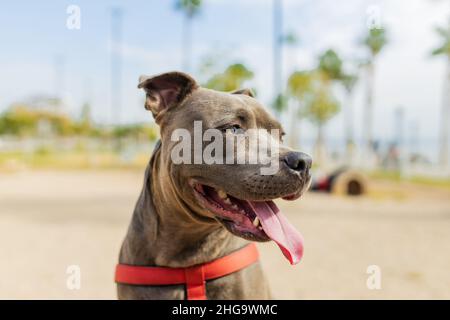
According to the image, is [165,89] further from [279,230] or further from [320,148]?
[320,148]

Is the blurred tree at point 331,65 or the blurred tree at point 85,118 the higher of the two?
the blurred tree at point 331,65

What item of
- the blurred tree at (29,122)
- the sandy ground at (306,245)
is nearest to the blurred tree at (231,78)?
the sandy ground at (306,245)

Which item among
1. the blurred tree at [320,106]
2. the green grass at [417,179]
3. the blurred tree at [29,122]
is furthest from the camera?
the blurred tree at [29,122]

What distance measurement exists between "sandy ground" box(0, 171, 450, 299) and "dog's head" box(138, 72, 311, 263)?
3.20 meters

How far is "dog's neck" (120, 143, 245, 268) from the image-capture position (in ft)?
9.47

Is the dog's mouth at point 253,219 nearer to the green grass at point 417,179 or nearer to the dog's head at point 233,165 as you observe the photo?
the dog's head at point 233,165

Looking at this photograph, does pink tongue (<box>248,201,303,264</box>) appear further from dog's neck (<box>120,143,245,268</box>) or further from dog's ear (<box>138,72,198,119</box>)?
dog's ear (<box>138,72,198,119</box>)

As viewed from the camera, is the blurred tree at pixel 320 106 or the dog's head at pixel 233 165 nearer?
the dog's head at pixel 233 165

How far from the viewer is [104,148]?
2005 inches

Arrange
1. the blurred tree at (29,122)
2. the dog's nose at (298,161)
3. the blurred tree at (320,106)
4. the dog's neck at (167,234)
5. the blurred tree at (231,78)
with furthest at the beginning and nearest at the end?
1. the blurred tree at (29,122)
2. the blurred tree at (320,106)
3. the blurred tree at (231,78)
4. the dog's neck at (167,234)
5. the dog's nose at (298,161)

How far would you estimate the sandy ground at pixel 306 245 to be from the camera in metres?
5.91

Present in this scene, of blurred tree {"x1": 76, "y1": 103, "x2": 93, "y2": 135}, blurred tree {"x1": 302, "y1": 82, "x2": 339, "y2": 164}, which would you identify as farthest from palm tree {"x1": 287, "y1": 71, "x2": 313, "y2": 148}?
blurred tree {"x1": 76, "y1": 103, "x2": 93, "y2": 135}

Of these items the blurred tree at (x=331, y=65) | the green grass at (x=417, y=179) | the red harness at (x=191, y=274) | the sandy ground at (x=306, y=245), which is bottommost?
the green grass at (x=417, y=179)

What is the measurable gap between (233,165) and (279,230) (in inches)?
16.5
